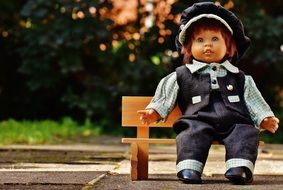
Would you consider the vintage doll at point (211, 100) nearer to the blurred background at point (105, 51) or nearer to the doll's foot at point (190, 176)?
the doll's foot at point (190, 176)

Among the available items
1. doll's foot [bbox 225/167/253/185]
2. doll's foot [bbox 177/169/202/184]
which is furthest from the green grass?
doll's foot [bbox 225/167/253/185]

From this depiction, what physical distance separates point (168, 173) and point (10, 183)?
1.19 m

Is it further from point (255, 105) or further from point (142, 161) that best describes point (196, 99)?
point (142, 161)

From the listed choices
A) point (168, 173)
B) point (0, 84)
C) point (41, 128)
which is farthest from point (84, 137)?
point (168, 173)

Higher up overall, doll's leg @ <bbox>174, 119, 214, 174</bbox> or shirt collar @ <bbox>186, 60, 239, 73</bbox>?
shirt collar @ <bbox>186, 60, 239, 73</bbox>

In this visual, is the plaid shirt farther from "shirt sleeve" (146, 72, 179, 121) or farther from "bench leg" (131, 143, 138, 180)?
"bench leg" (131, 143, 138, 180)

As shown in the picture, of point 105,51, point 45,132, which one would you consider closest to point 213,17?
point 45,132

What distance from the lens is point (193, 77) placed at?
398cm

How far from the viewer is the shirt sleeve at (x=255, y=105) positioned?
3918mm

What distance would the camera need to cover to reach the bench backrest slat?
4066 mm

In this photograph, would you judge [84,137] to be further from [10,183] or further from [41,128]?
[10,183]

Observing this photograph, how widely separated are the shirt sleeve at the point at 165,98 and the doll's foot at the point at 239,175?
1.81 feet

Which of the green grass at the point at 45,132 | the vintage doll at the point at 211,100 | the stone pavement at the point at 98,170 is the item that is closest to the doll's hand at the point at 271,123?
the vintage doll at the point at 211,100

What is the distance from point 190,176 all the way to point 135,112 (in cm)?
62
